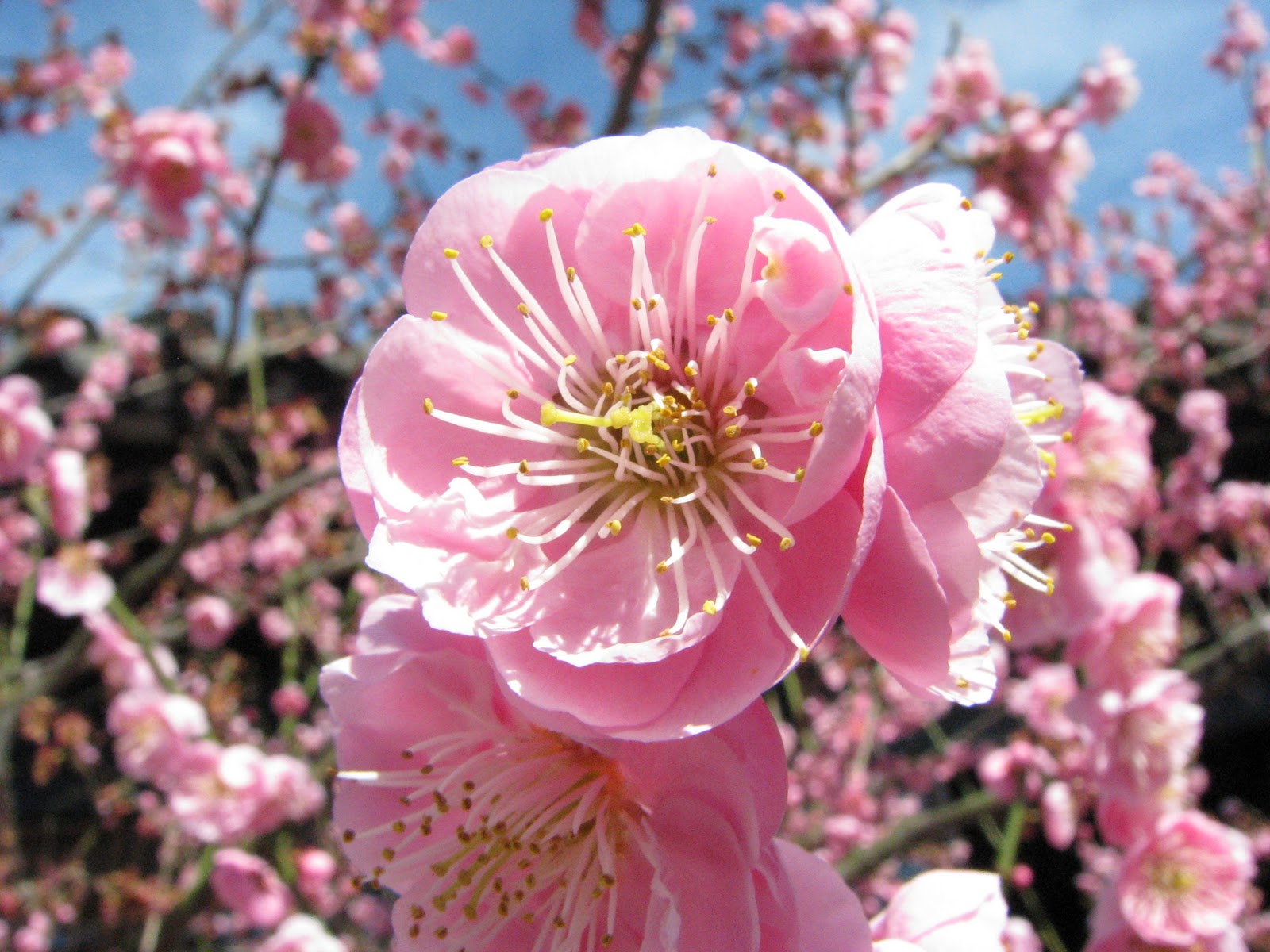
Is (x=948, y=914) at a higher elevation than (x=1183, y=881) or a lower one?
higher

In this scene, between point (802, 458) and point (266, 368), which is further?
point (266, 368)

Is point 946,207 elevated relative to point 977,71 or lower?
elevated

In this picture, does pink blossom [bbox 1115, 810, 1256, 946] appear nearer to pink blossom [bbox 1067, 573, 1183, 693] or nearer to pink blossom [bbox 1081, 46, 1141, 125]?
pink blossom [bbox 1067, 573, 1183, 693]

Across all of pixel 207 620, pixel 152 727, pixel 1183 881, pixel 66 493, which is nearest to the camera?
pixel 1183 881

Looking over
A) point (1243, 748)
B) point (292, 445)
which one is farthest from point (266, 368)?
point (1243, 748)

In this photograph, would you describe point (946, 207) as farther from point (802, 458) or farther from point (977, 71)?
point (977, 71)

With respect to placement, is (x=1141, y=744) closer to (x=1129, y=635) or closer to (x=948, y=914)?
(x=1129, y=635)

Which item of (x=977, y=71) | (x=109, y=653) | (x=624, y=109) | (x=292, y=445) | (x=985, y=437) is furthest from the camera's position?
(x=292, y=445)

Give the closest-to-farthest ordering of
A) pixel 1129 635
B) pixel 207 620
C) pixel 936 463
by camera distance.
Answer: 1. pixel 936 463
2. pixel 1129 635
3. pixel 207 620

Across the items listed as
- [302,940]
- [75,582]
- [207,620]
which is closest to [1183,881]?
[302,940]
